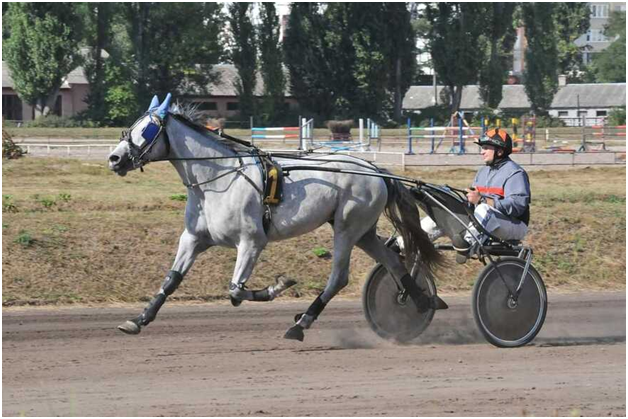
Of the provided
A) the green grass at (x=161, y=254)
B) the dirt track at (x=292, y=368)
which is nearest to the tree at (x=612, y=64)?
the green grass at (x=161, y=254)

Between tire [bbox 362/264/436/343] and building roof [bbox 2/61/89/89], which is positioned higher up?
building roof [bbox 2/61/89/89]

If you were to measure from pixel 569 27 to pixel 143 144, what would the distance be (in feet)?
239

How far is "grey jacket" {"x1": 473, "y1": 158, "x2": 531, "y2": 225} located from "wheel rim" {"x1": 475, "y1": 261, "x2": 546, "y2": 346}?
0.46 metres

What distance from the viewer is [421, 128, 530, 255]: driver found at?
8188 millimetres

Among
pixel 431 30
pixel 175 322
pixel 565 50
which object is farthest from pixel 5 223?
pixel 565 50

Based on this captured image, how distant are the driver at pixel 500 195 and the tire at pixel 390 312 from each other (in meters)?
0.77

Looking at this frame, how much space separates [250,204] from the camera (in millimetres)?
7895

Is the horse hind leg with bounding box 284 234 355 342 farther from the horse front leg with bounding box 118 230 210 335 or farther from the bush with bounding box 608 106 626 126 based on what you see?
the bush with bounding box 608 106 626 126

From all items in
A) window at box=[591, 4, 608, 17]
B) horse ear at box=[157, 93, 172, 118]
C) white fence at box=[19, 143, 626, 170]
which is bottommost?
white fence at box=[19, 143, 626, 170]

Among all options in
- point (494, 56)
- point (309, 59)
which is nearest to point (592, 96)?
point (494, 56)

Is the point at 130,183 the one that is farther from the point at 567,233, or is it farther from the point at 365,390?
the point at 365,390

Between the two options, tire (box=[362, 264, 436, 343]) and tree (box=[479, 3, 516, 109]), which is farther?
tree (box=[479, 3, 516, 109])

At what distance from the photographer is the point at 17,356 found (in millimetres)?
7938

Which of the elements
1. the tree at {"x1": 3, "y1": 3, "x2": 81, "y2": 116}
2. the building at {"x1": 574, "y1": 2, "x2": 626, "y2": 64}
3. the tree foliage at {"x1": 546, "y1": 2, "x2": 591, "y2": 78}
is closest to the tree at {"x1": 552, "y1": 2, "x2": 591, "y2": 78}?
the tree foliage at {"x1": 546, "y1": 2, "x2": 591, "y2": 78}
